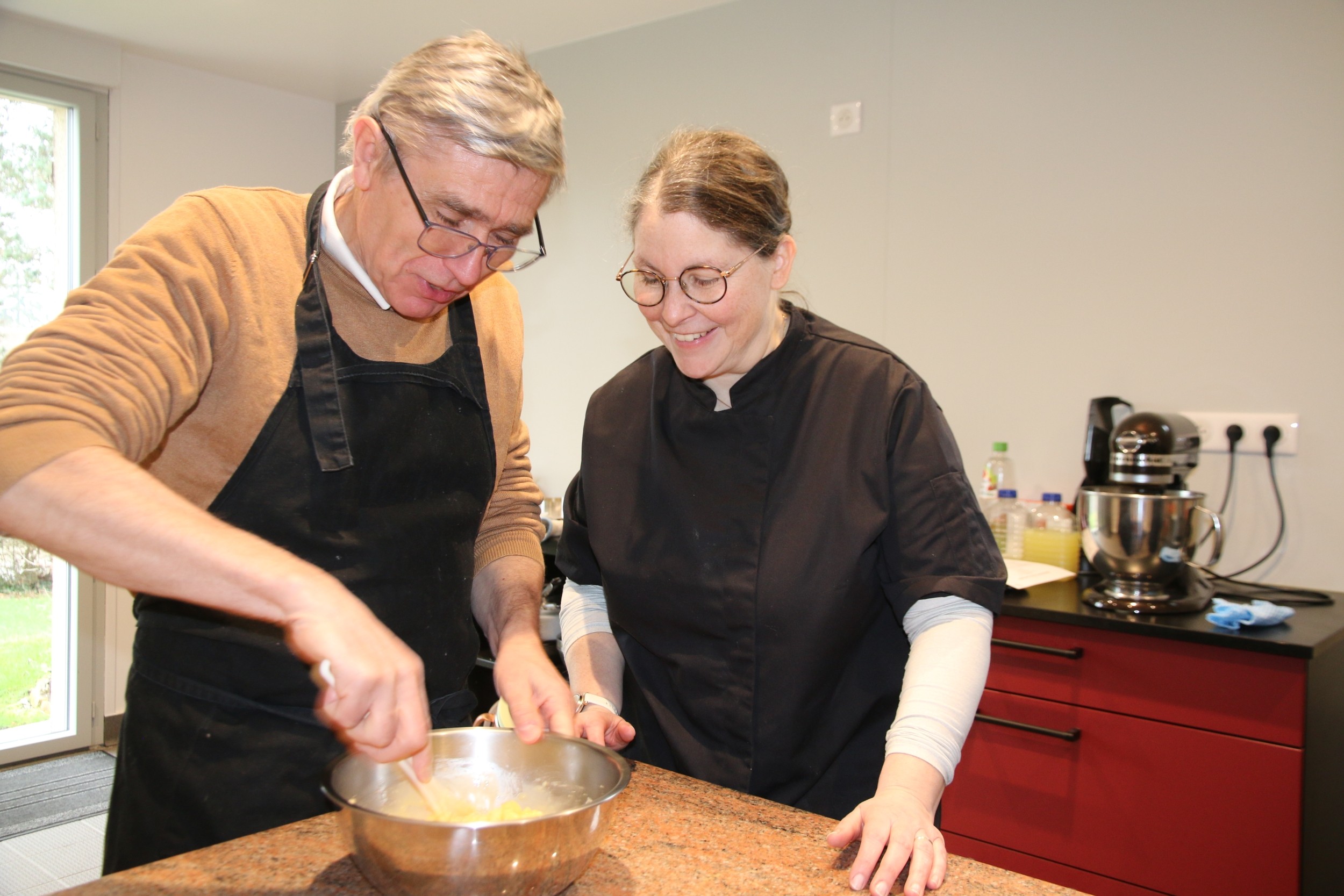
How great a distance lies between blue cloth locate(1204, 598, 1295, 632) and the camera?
1832 millimetres

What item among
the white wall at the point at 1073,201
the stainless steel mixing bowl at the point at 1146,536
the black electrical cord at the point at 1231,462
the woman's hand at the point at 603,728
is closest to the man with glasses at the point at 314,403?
the woman's hand at the point at 603,728

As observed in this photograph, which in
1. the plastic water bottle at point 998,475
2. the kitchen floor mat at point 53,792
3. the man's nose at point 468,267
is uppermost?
the man's nose at point 468,267

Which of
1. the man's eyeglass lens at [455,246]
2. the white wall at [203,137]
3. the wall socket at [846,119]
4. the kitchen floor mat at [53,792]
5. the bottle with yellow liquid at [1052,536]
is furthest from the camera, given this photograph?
the white wall at [203,137]

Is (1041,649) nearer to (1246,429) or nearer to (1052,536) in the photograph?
(1052,536)

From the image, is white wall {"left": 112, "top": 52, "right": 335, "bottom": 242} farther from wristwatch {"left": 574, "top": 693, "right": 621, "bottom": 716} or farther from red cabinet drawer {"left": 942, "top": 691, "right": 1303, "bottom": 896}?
red cabinet drawer {"left": 942, "top": 691, "right": 1303, "bottom": 896}

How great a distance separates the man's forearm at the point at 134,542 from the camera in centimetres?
74

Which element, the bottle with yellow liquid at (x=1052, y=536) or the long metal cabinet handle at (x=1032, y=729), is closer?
the long metal cabinet handle at (x=1032, y=729)

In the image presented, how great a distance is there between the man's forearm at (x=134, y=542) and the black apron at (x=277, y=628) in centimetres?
28

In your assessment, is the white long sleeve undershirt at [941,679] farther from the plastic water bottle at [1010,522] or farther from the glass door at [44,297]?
the glass door at [44,297]

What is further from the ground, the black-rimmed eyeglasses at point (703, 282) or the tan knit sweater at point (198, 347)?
the black-rimmed eyeglasses at point (703, 282)

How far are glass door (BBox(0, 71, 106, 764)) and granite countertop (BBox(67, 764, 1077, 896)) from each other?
3509 mm

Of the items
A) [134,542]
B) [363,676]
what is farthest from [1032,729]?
[134,542]

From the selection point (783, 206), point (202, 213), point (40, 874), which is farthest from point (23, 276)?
point (783, 206)

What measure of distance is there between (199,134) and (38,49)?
0.65 m
